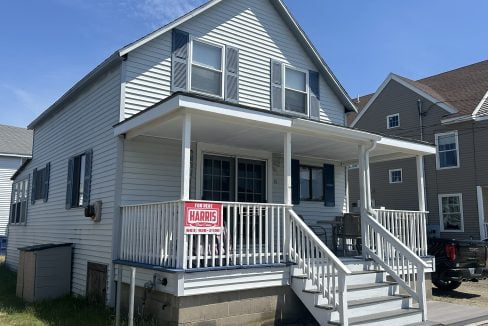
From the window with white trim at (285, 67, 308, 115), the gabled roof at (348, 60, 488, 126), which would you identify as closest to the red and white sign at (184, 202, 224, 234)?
the window with white trim at (285, 67, 308, 115)

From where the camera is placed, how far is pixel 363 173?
9.33 meters

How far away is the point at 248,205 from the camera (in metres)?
7.30

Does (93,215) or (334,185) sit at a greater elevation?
(334,185)

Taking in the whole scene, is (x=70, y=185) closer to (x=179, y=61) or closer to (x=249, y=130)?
(x=179, y=61)

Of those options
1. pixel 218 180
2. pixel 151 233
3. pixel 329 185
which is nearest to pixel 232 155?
pixel 218 180

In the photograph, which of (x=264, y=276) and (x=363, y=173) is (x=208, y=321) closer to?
(x=264, y=276)

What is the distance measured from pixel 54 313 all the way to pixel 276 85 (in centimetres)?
719

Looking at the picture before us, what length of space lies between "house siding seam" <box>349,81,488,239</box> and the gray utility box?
1725 centimetres

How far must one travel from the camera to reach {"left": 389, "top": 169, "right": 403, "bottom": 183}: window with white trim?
23487mm

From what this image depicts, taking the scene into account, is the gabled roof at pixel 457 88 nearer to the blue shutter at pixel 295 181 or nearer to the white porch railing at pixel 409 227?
the white porch railing at pixel 409 227

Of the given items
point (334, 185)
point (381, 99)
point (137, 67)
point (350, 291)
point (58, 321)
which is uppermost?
point (381, 99)

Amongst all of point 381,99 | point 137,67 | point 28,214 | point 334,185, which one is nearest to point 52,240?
point 28,214

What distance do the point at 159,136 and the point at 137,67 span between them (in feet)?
5.13

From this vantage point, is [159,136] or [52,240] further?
[52,240]
